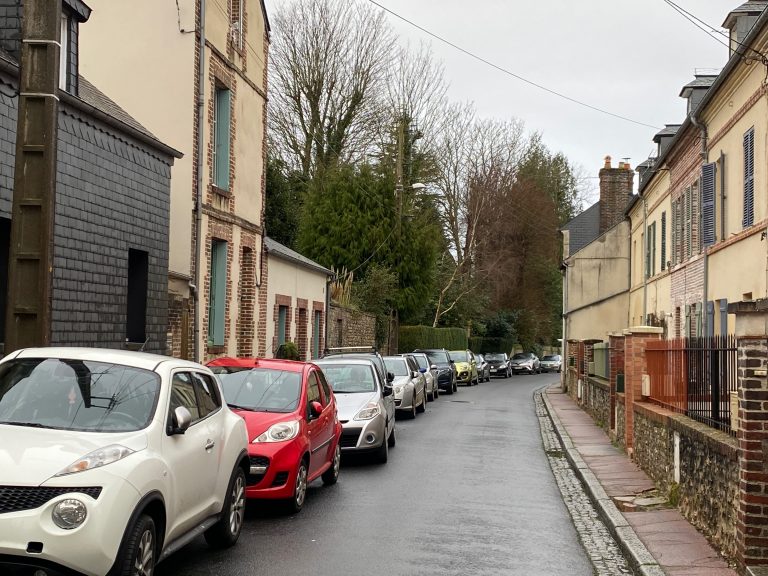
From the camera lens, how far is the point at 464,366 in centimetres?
4322

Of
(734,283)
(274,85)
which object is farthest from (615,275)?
(734,283)

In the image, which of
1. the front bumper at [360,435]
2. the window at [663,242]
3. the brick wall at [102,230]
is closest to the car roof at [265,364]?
the brick wall at [102,230]

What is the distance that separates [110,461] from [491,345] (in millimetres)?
59764

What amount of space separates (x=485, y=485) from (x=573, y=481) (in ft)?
5.18

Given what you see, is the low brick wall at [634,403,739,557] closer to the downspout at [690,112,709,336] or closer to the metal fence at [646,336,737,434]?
the metal fence at [646,336,737,434]

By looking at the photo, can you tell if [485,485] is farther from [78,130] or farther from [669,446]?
[78,130]

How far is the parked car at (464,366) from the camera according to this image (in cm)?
4303

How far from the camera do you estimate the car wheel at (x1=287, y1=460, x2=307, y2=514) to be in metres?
10.3

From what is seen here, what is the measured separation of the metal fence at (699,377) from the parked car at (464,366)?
29204mm

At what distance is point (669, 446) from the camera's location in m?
11.4

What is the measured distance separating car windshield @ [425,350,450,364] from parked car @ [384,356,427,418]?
32.6ft

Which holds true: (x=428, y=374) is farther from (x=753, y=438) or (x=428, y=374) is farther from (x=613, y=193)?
(x=753, y=438)

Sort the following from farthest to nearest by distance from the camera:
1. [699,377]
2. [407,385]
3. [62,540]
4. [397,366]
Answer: [397,366] < [407,385] < [699,377] < [62,540]

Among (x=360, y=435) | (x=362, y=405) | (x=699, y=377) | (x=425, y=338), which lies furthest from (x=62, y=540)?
(x=425, y=338)
